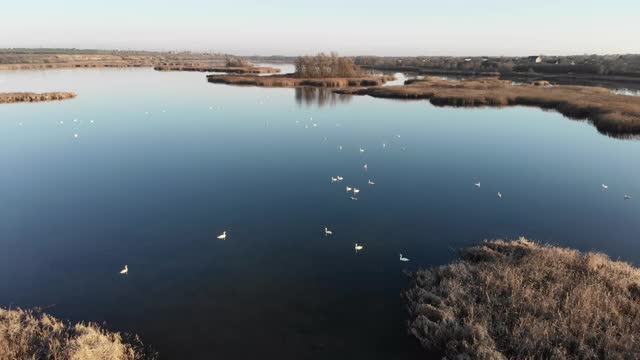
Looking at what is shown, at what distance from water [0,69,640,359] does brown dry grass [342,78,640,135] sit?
2.79 meters

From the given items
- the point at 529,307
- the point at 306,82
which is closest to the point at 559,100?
the point at 306,82

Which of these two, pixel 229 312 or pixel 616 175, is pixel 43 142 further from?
pixel 616 175

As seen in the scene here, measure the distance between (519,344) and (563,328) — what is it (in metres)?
1.29

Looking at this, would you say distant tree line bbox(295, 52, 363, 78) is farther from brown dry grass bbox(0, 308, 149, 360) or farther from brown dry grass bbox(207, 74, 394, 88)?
brown dry grass bbox(0, 308, 149, 360)

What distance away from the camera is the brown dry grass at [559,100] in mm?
38531

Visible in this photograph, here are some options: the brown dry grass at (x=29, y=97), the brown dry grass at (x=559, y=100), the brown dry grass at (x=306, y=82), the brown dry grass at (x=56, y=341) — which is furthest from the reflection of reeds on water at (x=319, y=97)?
the brown dry grass at (x=56, y=341)

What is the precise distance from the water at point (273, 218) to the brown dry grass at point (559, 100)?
2787 mm

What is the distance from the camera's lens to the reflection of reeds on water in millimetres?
57781

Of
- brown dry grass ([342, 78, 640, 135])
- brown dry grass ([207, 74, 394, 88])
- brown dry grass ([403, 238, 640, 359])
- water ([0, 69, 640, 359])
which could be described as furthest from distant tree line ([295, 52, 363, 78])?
brown dry grass ([403, 238, 640, 359])

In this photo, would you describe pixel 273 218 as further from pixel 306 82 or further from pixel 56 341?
pixel 306 82

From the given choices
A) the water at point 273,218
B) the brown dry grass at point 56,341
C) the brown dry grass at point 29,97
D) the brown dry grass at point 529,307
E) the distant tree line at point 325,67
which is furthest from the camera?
the distant tree line at point 325,67

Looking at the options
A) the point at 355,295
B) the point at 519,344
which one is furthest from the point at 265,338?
the point at 519,344

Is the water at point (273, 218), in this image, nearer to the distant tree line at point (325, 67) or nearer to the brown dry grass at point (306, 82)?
the brown dry grass at point (306, 82)

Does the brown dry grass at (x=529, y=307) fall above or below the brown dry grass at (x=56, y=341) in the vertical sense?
above
